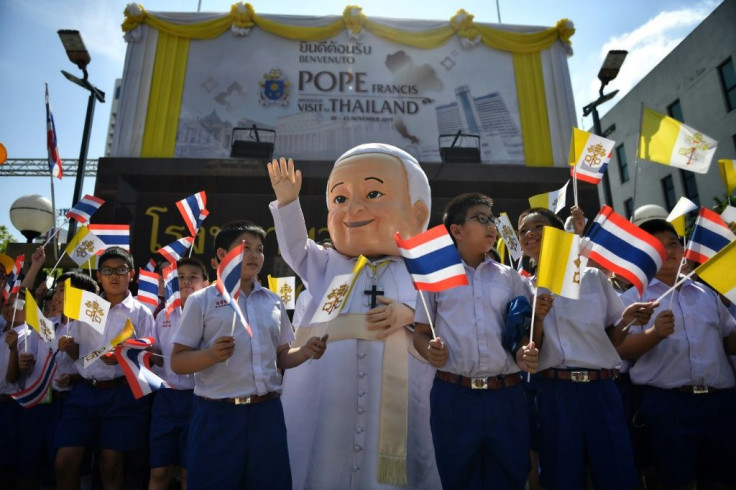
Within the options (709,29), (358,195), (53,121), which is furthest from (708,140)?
(709,29)

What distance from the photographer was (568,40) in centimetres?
983

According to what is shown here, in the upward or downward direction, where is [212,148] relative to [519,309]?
upward

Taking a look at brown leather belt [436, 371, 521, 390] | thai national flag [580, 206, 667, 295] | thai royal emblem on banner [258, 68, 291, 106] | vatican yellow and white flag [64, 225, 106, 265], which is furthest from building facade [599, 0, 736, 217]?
vatican yellow and white flag [64, 225, 106, 265]

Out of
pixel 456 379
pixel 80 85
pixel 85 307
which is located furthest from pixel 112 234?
pixel 80 85

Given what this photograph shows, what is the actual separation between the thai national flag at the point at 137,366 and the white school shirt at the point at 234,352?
721 millimetres

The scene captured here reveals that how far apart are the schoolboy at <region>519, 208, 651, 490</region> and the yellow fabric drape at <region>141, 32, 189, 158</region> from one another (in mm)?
8166

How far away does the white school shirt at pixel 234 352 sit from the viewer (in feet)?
8.02

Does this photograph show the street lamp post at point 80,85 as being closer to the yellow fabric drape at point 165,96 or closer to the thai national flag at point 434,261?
the yellow fabric drape at point 165,96

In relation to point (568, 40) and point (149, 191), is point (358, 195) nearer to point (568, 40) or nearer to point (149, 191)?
point (149, 191)

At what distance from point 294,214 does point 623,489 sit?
7.45 feet

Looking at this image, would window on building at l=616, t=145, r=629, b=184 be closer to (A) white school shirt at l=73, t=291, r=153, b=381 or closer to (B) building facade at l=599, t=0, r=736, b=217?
(B) building facade at l=599, t=0, r=736, b=217

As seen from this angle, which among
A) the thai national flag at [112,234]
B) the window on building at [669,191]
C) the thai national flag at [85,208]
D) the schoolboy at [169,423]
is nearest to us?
the schoolboy at [169,423]

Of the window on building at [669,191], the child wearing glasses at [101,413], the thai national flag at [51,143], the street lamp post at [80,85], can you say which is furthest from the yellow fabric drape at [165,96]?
the window on building at [669,191]

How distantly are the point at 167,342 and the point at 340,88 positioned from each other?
6.86 metres
